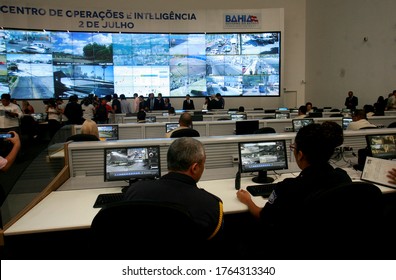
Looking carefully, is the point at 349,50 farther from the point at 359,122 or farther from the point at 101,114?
the point at 101,114

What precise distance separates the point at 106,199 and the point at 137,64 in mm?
11654

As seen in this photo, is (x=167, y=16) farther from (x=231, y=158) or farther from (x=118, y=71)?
(x=231, y=158)

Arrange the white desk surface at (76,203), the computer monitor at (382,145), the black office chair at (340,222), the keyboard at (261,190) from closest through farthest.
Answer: the black office chair at (340,222) → the white desk surface at (76,203) → the keyboard at (261,190) → the computer monitor at (382,145)

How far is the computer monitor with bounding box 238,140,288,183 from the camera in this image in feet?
8.75

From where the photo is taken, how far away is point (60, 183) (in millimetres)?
2625

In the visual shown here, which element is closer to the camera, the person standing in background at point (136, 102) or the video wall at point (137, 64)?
the video wall at point (137, 64)

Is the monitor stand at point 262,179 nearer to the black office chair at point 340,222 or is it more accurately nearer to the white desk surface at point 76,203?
the white desk surface at point 76,203

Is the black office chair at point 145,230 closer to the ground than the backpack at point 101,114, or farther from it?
closer to the ground

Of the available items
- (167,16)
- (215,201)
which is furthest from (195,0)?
(215,201)

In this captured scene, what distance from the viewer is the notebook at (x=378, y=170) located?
2.49 m

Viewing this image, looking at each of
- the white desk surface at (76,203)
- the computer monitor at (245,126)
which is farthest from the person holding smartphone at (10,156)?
the computer monitor at (245,126)

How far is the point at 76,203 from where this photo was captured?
2250 mm

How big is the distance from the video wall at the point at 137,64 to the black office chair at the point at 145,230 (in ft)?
41.3

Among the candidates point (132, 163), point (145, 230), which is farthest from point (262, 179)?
point (145, 230)
